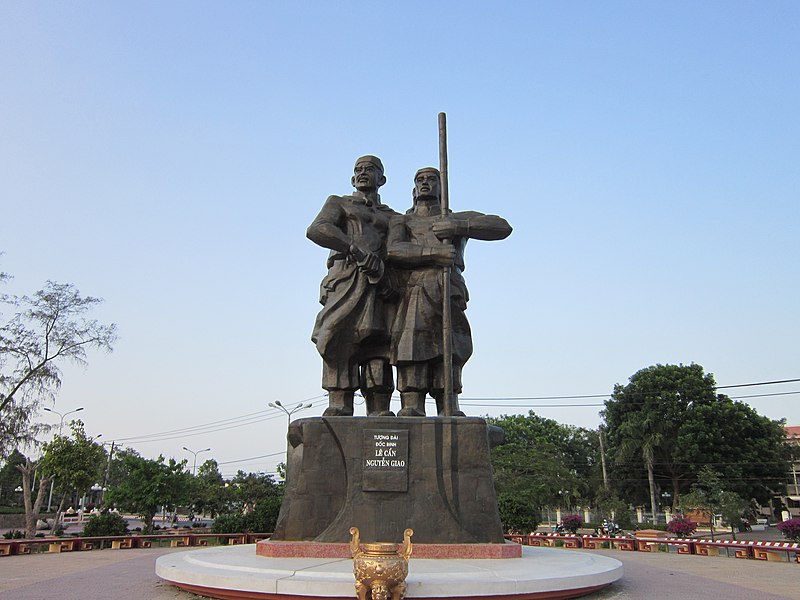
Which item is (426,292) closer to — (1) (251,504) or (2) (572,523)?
(2) (572,523)

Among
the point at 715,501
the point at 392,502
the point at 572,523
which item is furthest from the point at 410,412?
the point at 715,501

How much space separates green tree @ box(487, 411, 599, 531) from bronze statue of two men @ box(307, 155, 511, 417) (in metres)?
20.2

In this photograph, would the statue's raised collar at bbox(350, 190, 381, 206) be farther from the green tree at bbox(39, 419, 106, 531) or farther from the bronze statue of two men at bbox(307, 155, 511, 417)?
the green tree at bbox(39, 419, 106, 531)

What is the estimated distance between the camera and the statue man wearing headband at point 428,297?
9180 mm

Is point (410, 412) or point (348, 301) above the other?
point (348, 301)

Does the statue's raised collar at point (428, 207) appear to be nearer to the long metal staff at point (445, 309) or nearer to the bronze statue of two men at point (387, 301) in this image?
the bronze statue of two men at point (387, 301)

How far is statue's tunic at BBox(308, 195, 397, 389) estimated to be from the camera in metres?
9.27

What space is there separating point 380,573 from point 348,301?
15.3 feet

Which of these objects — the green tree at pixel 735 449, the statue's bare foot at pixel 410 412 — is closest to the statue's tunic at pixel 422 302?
the statue's bare foot at pixel 410 412

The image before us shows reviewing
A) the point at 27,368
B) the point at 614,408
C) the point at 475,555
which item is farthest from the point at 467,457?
the point at 614,408

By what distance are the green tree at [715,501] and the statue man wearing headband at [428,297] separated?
20.9 meters

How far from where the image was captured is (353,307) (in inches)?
367

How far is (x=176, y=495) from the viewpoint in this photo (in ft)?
90.4

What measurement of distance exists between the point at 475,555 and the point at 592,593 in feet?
4.78
